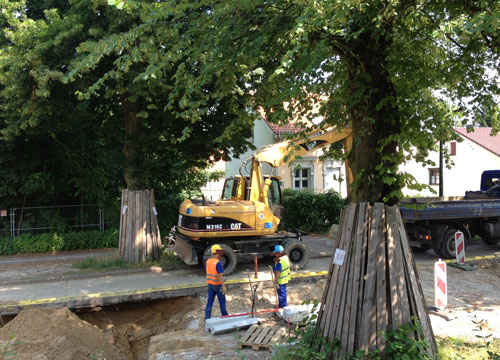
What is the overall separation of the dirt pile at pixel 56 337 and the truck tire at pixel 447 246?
9534mm

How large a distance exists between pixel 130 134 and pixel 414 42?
8.42 meters

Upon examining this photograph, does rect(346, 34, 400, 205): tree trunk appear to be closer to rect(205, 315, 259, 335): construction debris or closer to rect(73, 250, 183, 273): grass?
rect(205, 315, 259, 335): construction debris

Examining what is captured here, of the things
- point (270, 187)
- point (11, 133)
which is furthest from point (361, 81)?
point (11, 133)

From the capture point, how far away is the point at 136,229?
1170cm

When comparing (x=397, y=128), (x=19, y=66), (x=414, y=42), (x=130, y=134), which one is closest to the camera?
(x=397, y=128)

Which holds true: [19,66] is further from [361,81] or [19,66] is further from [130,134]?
[361,81]

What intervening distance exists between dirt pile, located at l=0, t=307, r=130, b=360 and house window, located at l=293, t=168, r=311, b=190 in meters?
17.2

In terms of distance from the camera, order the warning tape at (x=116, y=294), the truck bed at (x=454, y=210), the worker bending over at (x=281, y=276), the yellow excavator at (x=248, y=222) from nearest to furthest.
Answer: the worker bending over at (x=281, y=276) → the warning tape at (x=116, y=294) → the yellow excavator at (x=248, y=222) → the truck bed at (x=454, y=210)

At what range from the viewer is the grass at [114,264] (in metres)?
11.3

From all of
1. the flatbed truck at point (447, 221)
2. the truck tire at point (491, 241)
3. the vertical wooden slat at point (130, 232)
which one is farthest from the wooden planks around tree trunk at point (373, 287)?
the truck tire at point (491, 241)

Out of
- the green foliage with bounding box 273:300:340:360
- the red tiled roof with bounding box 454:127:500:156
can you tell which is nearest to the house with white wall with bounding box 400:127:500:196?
the red tiled roof with bounding box 454:127:500:156

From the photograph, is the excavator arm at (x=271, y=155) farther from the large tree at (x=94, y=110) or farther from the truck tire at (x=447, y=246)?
the truck tire at (x=447, y=246)

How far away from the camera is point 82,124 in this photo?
42.8ft

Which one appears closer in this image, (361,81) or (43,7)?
(361,81)
